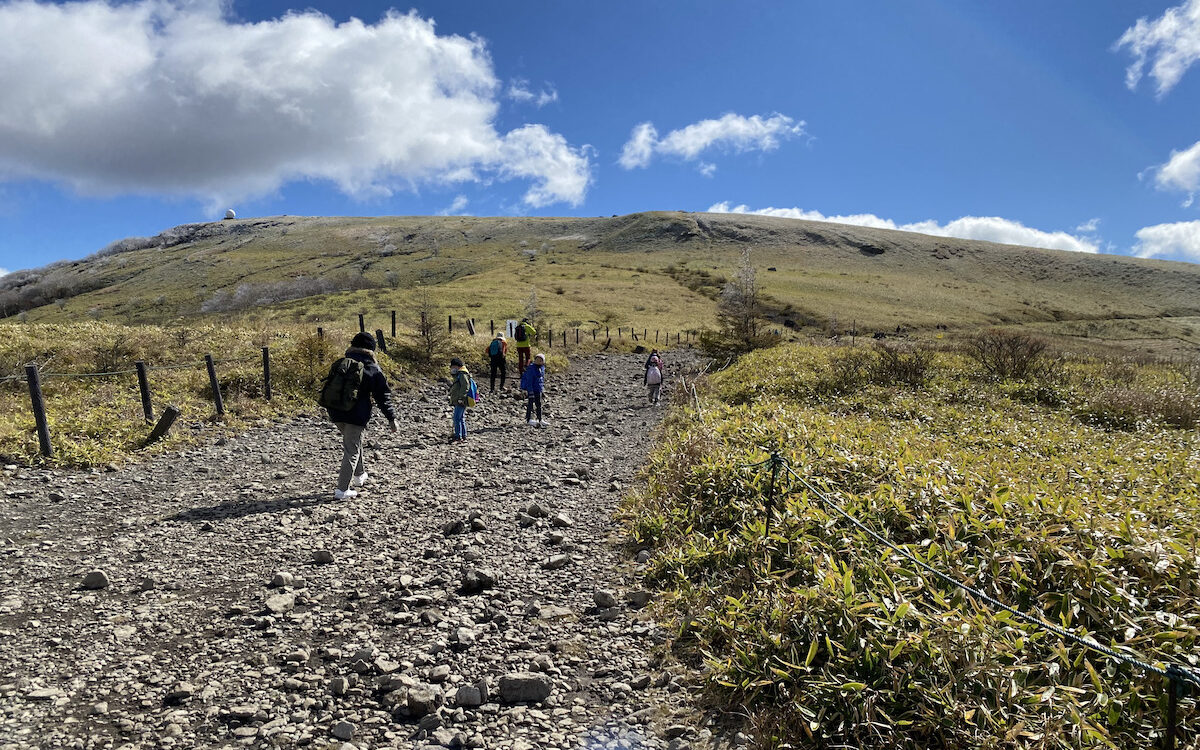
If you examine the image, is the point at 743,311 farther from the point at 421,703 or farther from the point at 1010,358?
the point at 421,703

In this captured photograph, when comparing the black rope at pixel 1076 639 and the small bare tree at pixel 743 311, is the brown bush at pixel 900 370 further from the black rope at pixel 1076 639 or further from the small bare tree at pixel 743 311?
the black rope at pixel 1076 639

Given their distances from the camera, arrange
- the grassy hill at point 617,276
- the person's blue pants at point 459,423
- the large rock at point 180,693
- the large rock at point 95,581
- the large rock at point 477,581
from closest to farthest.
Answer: the large rock at point 180,693
the large rock at point 95,581
the large rock at point 477,581
the person's blue pants at point 459,423
the grassy hill at point 617,276

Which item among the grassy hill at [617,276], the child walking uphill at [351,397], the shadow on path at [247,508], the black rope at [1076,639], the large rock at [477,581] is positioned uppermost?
the grassy hill at [617,276]

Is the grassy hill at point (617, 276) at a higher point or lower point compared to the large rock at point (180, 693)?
higher

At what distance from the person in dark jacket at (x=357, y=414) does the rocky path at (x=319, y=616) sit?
404 mm

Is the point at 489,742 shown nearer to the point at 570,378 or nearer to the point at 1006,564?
the point at 1006,564

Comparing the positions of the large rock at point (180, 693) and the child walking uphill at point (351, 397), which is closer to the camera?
the large rock at point (180, 693)

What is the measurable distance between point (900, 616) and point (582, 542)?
160 inches

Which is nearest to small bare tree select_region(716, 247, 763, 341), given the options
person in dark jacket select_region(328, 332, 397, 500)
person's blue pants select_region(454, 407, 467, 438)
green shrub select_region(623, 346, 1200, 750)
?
person's blue pants select_region(454, 407, 467, 438)

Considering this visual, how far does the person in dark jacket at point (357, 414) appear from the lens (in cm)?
831

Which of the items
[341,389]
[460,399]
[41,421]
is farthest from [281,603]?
[460,399]

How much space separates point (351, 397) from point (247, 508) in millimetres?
1976

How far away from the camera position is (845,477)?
673cm

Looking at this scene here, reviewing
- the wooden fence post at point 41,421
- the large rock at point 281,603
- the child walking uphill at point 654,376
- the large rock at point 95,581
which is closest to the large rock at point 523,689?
the large rock at point 281,603
